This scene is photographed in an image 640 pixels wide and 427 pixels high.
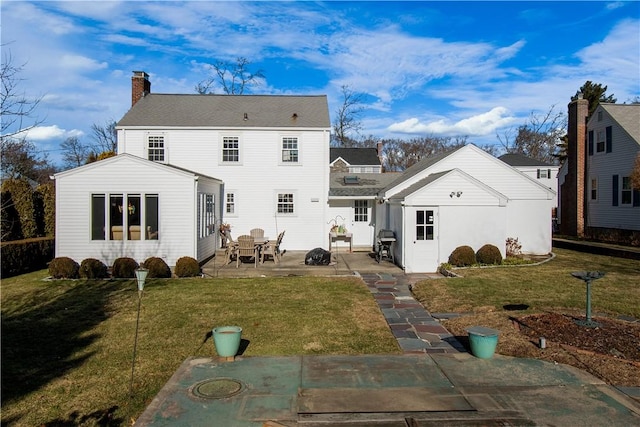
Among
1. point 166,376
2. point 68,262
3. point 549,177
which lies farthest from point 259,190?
point 549,177

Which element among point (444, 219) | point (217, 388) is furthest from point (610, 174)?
point (217, 388)

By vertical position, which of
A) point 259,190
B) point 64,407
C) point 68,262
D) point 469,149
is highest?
point 469,149

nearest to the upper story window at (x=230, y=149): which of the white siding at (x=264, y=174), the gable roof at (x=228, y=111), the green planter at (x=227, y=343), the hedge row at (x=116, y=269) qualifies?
the white siding at (x=264, y=174)

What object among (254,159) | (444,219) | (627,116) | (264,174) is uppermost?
(627,116)

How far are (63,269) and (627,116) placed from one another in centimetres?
2749

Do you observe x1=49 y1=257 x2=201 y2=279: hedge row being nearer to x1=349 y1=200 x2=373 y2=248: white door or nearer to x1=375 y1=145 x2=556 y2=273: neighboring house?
x1=375 y1=145 x2=556 y2=273: neighboring house

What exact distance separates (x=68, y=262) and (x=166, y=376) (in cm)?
930

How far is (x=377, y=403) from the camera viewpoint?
5.30 meters

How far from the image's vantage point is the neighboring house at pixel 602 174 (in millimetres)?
22719

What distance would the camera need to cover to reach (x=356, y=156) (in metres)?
45.9

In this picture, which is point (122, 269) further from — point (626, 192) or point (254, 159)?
point (626, 192)

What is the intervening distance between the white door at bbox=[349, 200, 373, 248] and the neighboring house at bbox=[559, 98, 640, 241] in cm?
1265

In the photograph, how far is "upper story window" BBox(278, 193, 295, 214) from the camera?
20688 millimetres

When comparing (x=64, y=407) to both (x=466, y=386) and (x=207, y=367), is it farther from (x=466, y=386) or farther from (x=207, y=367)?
(x=466, y=386)
